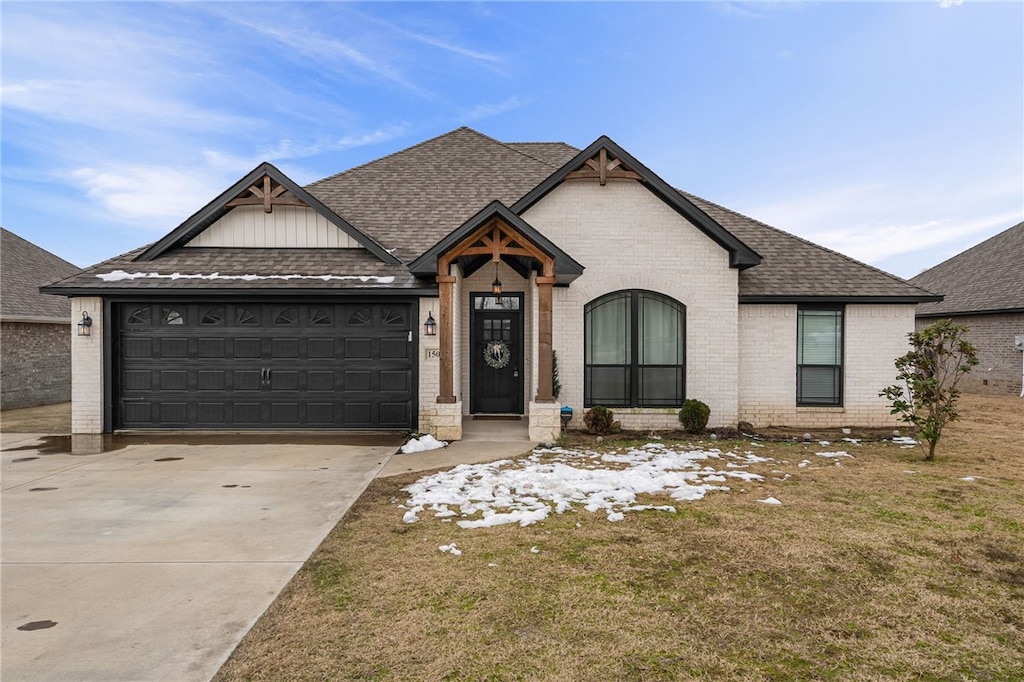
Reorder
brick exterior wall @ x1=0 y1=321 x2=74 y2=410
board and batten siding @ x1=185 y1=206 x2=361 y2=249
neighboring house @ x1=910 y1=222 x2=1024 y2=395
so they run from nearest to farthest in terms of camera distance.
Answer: board and batten siding @ x1=185 y1=206 x2=361 y2=249
brick exterior wall @ x1=0 y1=321 x2=74 y2=410
neighboring house @ x1=910 y1=222 x2=1024 y2=395

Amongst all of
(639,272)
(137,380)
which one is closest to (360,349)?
(137,380)

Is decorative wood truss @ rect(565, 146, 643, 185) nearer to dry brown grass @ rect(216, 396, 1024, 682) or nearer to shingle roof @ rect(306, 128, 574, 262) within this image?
shingle roof @ rect(306, 128, 574, 262)

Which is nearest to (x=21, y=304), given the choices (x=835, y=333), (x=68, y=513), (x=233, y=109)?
(x=233, y=109)

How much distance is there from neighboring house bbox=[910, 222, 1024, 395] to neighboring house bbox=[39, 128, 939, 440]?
37.2ft

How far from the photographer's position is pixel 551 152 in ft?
53.9

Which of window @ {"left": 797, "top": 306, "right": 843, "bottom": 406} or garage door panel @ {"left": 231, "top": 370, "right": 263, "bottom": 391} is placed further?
window @ {"left": 797, "top": 306, "right": 843, "bottom": 406}

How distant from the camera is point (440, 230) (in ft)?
40.0

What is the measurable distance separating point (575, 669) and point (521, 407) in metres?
8.71

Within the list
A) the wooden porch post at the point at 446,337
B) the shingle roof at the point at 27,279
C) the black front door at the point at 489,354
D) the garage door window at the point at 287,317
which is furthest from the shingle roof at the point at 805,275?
the shingle roof at the point at 27,279

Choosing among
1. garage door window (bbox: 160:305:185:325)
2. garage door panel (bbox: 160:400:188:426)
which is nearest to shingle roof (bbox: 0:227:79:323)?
garage door window (bbox: 160:305:185:325)

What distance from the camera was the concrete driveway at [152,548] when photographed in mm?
3104

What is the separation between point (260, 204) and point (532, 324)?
6528 mm

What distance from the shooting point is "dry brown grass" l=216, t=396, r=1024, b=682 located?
9.72 ft

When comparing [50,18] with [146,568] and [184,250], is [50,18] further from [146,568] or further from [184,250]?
[146,568]
